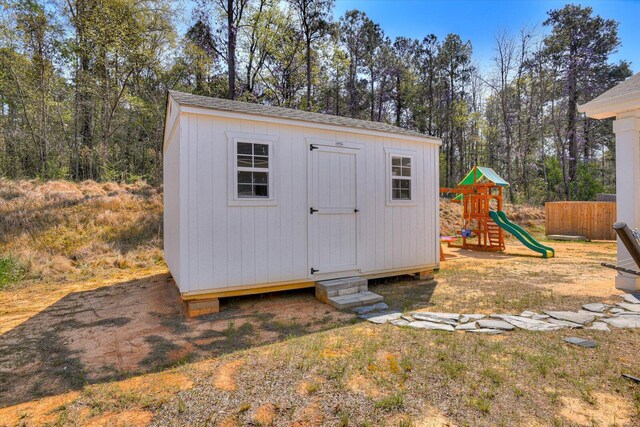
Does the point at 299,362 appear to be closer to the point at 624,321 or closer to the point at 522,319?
the point at 522,319

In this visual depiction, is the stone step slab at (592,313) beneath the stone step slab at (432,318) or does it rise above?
above

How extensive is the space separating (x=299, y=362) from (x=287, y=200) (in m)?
2.58

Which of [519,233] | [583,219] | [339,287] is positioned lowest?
[339,287]

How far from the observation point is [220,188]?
4.50 meters

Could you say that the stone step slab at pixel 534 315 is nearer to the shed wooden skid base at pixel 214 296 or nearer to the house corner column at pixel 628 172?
the house corner column at pixel 628 172

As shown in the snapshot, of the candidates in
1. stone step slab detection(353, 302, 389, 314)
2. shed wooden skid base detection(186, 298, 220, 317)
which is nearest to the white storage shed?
shed wooden skid base detection(186, 298, 220, 317)

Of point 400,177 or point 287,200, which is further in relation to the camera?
point 400,177

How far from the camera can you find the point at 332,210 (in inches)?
209

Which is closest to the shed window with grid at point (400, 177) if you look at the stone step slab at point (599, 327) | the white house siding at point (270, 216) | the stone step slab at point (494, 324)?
the white house siding at point (270, 216)

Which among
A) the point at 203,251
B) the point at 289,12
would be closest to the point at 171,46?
the point at 289,12

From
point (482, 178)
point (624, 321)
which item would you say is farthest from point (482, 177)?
point (624, 321)

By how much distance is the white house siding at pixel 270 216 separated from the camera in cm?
434

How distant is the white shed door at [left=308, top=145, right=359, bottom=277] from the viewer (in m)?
5.18

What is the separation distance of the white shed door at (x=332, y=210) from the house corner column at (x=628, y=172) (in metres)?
3.89
